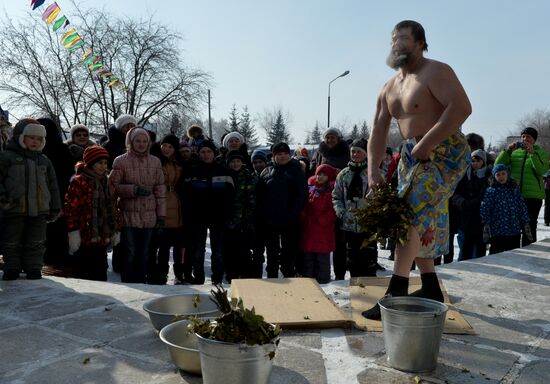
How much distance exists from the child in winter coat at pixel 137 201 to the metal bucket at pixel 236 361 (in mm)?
3400

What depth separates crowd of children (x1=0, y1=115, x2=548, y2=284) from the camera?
443cm

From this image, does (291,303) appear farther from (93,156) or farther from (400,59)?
(93,156)

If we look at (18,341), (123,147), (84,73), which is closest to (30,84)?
(84,73)

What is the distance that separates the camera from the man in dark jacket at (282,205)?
18.3 feet

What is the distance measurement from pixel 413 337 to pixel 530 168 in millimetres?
6040

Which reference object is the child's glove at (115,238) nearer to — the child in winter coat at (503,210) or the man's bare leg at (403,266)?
the man's bare leg at (403,266)

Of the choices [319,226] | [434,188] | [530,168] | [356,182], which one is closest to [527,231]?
[530,168]

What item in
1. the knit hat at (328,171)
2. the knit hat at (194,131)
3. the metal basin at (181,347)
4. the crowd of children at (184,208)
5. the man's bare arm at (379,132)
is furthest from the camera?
the knit hat at (194,131)

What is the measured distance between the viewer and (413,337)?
2.25m

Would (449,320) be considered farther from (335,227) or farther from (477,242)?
(477,242)

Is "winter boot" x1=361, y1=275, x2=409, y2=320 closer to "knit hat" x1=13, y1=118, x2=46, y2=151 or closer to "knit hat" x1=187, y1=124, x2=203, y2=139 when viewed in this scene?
"knit hat" x1=13, y1=118, x2=46, y2=151

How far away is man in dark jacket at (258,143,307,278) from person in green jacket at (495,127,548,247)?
3.48 meters

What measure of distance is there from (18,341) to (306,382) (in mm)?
1634

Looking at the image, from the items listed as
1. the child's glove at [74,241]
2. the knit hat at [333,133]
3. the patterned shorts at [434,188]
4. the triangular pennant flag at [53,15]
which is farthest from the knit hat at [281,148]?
the triangular pennant flag at [53,15]
